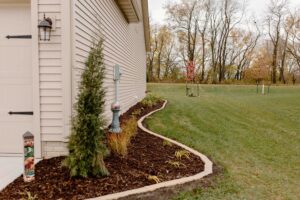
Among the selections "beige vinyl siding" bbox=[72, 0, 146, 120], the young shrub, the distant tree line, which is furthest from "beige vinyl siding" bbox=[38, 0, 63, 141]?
the distant tree line

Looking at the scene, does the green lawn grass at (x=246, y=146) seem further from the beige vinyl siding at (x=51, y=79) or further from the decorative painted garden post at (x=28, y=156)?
the beige vinyl siding at (x=51, y=79)

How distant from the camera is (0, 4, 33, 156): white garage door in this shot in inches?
169

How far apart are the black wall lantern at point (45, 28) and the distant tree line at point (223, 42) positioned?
31873mm

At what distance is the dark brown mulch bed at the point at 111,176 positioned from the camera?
3.17m

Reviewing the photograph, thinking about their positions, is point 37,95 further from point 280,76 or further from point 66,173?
point 280,76

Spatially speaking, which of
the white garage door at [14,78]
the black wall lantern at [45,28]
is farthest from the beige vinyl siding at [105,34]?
the white garage door at [14,78]

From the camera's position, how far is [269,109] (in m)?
12.7

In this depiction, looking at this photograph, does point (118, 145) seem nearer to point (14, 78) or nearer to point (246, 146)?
point (14, 78)

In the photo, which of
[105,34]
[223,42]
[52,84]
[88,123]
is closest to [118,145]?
[88,123]

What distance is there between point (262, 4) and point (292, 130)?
33871mm

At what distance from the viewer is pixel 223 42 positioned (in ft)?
125

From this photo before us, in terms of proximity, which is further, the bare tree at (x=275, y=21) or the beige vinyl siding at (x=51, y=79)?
the bare tree at (x=275, y=21)

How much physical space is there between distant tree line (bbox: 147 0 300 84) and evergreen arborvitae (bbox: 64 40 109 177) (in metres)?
32.4

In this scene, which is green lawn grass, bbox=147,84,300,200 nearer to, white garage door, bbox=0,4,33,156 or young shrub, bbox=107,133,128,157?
young shrub, bbox=107,133,128,157
